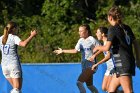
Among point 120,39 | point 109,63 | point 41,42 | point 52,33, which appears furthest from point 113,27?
point 52,33

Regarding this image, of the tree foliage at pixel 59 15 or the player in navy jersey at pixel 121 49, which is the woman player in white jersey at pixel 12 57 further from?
the tree foliage at pixel 59 15

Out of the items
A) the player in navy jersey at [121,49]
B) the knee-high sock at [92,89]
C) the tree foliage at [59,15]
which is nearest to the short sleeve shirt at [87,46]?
the knee-high sock at [92,89]

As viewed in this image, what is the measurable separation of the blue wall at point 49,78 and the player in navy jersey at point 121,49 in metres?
3.65

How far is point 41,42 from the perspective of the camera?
19734 mm

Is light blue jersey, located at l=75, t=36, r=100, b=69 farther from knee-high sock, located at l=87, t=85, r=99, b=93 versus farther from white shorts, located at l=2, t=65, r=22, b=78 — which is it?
white shorts, located at l=2, t=65, r=22, b=78

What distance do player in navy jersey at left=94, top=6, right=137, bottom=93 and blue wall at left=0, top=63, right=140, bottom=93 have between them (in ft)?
12.0

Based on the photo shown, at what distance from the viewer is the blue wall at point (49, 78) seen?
12570 millimetres

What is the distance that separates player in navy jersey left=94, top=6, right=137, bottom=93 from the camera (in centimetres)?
878

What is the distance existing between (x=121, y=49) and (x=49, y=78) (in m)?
3.98

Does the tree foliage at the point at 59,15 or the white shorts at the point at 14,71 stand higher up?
the white shorts at the point at 14,71

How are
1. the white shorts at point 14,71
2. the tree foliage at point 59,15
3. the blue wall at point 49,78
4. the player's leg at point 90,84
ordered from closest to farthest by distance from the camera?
1. the white shorts at point 14,71
2. the player's leg at point 90,84
3. the blue wall at point 49,78
4. the tree foliage at point 59,15

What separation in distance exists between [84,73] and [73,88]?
0.96 m

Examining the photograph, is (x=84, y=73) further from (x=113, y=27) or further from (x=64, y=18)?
(x=64, y=18)

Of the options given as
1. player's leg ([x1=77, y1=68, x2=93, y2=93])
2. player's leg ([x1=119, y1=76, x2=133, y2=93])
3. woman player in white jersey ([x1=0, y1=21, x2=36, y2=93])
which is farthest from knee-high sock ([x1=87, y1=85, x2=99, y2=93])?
player's leg ([x1=119, y1=76, x2=133, y2=93])
